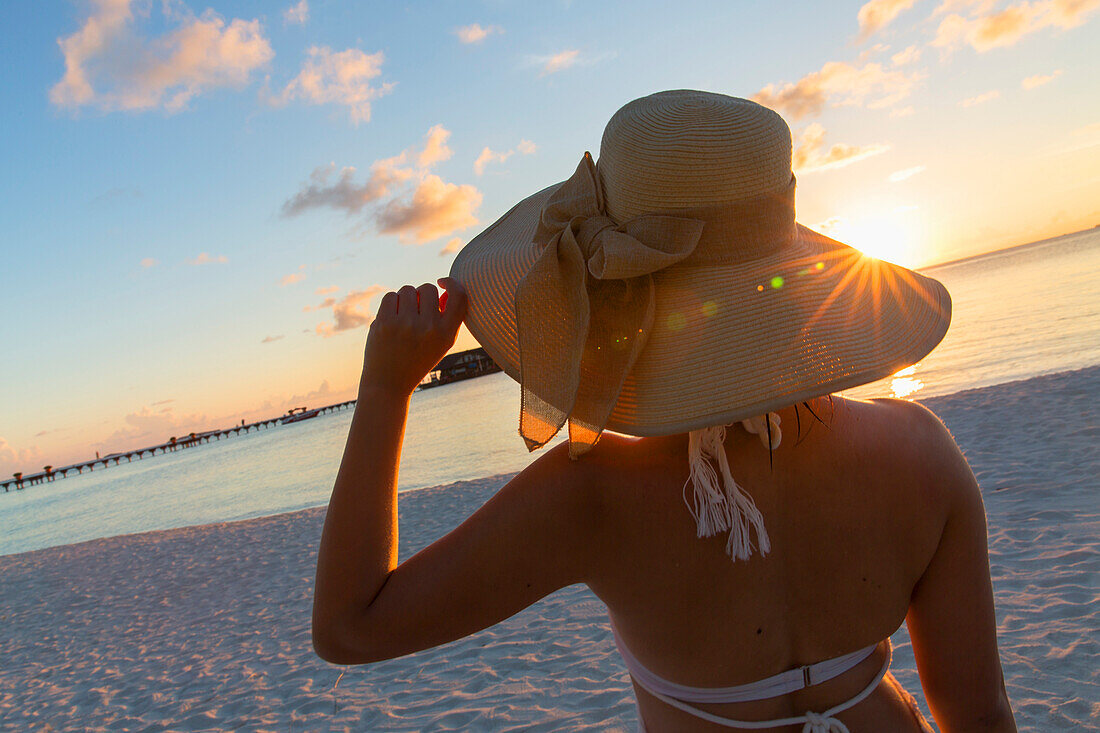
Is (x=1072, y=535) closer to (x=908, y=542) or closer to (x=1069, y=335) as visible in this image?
(x=908, y=542)

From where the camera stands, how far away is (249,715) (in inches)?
163

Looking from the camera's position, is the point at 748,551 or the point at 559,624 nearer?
the point at 748,551

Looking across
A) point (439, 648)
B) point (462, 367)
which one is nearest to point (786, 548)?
point (439, 648)

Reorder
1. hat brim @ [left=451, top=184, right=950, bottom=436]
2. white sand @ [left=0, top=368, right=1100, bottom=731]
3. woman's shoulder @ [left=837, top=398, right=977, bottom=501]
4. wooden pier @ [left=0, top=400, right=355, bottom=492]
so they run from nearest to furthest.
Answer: hat brim @ [left=451, top=184, right=950, bottom=436] → woman's shoulder @ [left=837, top=398, right=977, bottom=501] → white sand @ [left=0, top=368, right=1100, bottom=731] → wooden pier @ [left=0, top=400, right=355, bottom=492]

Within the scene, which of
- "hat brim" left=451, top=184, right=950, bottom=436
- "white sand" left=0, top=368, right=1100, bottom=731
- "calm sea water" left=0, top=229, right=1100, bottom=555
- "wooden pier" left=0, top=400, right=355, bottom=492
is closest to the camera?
"hat brim" left=451, top=184, right=950, bottom=436

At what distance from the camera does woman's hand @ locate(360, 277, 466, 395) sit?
87 centimetres

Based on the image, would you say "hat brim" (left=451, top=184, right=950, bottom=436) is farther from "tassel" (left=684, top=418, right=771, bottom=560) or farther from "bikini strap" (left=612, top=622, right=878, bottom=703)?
"bikini strap" (left=612, top=622, right=878, bottom=703)

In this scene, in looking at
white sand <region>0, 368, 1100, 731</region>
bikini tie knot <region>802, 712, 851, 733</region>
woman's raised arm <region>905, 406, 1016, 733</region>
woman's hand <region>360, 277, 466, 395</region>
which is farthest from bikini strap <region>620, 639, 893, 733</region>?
white sand <region>0, 368, 1100, 731</region>

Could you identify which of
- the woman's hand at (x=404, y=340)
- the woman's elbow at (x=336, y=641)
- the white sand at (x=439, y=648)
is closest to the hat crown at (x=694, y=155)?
the woman's hand at (x=404, y=340)

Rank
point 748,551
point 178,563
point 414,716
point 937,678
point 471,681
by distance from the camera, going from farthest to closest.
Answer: point 178,563
point 471,681
point 414,716
point 937,678
point 748,551

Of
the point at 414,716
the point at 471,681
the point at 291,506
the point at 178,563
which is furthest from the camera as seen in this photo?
the point at 291,506

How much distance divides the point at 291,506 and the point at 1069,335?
655 inches

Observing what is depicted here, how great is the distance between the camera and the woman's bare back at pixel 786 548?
0.88 m

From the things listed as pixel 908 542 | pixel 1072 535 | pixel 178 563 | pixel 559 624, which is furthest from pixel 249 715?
pixel 178 563
